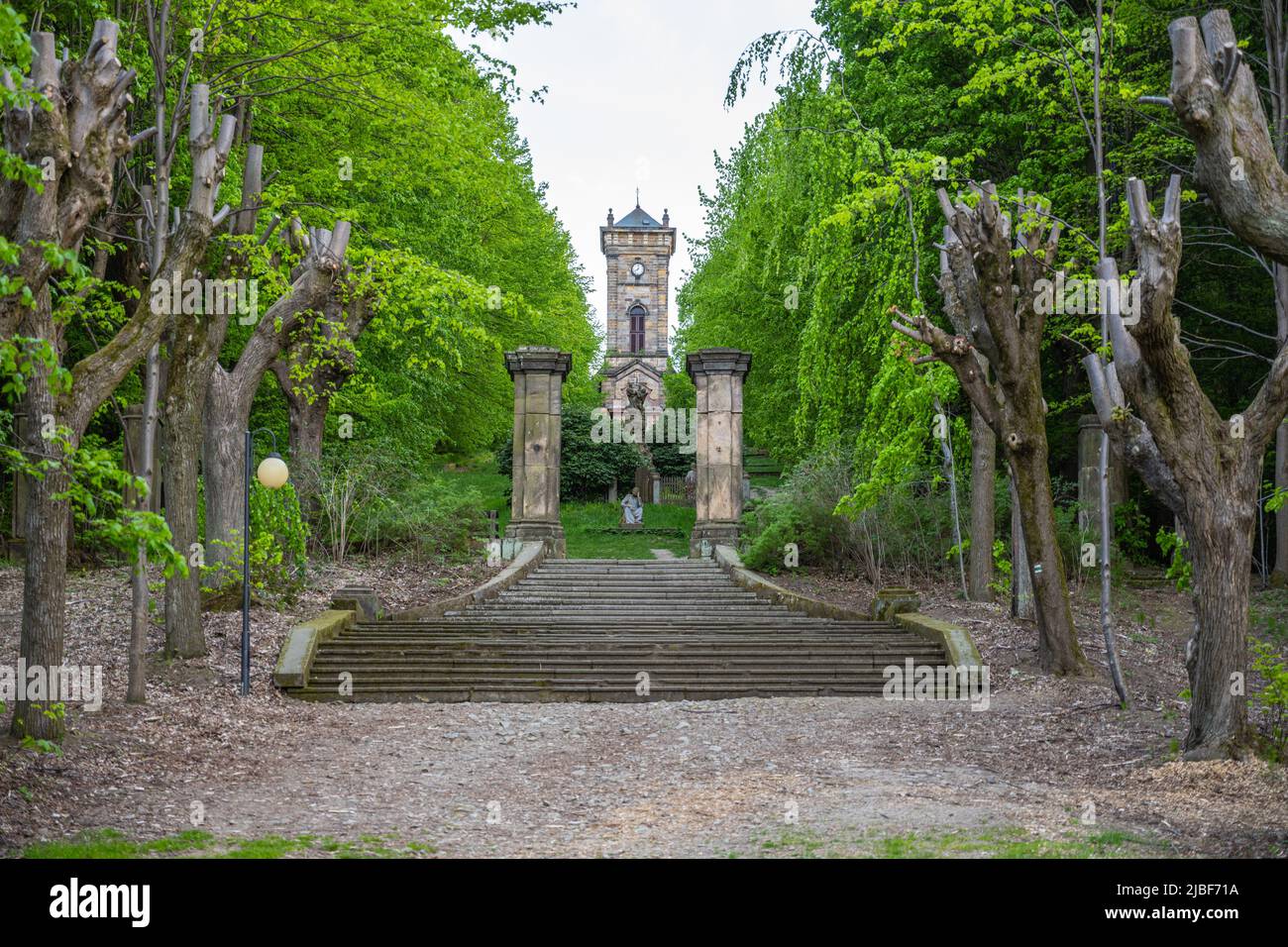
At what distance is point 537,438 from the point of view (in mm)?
23844

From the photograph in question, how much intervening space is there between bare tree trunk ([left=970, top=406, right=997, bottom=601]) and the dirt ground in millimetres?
4041

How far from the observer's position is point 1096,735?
9695mm

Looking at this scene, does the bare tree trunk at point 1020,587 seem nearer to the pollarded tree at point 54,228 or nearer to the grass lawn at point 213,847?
the grass lawn at point 213,847

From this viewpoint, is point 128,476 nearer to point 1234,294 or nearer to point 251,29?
point 251,29

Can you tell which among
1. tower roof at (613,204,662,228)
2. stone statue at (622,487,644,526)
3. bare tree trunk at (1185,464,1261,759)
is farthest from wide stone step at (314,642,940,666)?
tower roof at (613,204,662,228)

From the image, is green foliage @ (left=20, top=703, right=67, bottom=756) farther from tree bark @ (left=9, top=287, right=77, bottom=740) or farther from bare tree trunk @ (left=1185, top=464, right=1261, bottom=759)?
bare tree trunk @ (left=1185, top=464, right=1261, bottom=759)

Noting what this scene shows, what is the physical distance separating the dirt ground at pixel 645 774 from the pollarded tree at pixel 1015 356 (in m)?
0.85

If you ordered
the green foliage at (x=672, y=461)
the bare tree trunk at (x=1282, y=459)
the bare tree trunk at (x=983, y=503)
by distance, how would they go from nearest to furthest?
the bare tree trunk at (x=983, y=503), the bare tree trunk at (x=1282, y=459), the green foliage at (x=672, y=461)

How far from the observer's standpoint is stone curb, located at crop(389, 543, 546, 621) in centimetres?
1571

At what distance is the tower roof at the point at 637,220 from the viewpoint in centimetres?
7644

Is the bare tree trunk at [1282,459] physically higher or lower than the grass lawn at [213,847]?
higher

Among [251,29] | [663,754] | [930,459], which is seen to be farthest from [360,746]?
[930,459]

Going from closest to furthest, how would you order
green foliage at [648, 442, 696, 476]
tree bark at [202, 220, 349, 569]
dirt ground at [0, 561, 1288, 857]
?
dirt ground at [0, 561, 1288, 857] < tree bark at [202, 220, 349, 569] < green foliage at [648, 442, 696, 476]

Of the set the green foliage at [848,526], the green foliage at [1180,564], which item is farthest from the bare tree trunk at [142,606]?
the green foliage at [848,526]
